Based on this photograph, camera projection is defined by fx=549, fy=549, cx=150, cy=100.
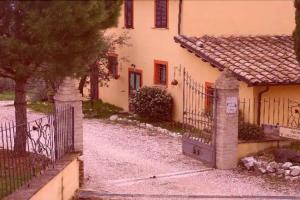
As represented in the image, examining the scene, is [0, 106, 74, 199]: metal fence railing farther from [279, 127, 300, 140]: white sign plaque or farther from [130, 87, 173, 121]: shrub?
[130, 87, 173, 121]: shrub

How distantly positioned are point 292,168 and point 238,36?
319 inches

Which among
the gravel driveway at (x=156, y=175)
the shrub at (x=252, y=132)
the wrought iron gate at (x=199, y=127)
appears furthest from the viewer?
the shrub at (x=252, y=132)

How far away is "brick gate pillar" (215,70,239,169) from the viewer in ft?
43.2

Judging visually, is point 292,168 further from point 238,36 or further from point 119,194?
point 238,36

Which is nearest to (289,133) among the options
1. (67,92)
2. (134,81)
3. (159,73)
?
(67,92)

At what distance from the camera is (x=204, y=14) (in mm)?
19453

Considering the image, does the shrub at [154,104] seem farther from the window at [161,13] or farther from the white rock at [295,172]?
the white rock at [295,172]

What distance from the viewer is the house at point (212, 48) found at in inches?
664

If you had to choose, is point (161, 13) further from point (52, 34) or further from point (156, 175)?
point (52, 34)

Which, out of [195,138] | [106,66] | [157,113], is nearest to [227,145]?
[195,138]

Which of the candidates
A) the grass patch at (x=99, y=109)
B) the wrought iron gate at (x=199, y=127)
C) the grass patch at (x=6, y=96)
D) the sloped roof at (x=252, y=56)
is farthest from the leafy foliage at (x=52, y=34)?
the grass patch at (x=6, y=96)

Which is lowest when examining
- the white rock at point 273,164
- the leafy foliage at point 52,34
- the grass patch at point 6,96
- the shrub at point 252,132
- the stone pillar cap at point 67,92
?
the white rock at point 273,164

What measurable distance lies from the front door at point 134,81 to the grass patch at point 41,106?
10.9 feet

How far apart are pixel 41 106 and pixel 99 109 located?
272 centimetres
